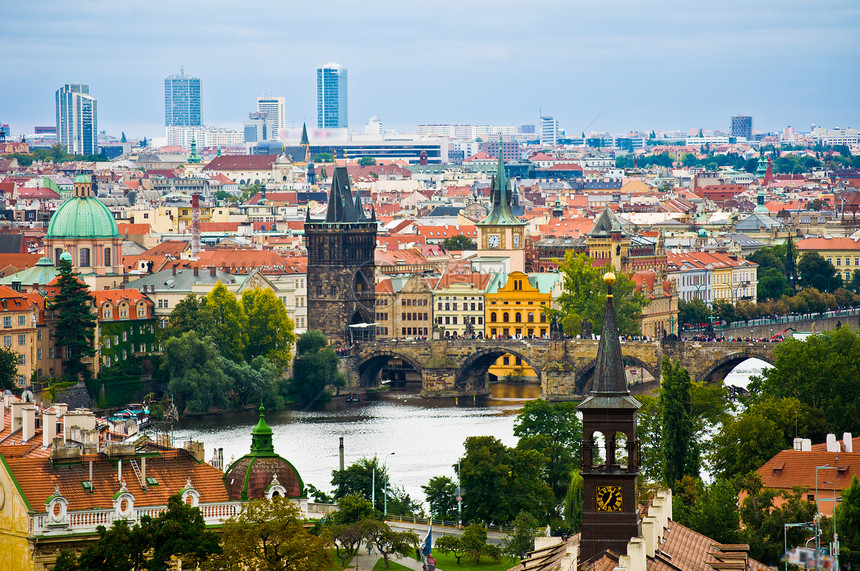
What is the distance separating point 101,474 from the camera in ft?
141

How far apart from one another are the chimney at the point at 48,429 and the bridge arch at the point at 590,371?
64677 millimetres

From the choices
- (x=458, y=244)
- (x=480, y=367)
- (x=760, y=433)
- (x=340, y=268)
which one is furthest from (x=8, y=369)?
(x=458, y=244)

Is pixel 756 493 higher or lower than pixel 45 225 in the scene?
lower

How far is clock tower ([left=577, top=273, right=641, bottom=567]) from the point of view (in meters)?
35.8

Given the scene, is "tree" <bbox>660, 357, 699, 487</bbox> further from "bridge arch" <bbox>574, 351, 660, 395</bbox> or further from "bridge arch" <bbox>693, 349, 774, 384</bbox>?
"bridge arch" <bbox>574, 351, 660, 395</bbox>

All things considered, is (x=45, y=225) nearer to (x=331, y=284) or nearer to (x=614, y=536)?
(x=331, y=284)

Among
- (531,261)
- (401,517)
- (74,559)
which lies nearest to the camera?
(74,559)

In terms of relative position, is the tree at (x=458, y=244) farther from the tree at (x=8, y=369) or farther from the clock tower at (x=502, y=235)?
the tree at (x=8, y=369)

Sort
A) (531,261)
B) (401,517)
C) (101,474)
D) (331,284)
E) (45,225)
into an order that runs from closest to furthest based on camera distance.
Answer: (101,474) < (401,517) < (331,284) < (531,261) < (45,225)

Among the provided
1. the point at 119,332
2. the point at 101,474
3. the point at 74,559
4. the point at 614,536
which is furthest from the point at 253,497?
the point at 119,332

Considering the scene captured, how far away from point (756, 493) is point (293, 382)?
6011cm

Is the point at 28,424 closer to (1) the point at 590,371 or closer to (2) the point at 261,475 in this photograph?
(2) the point at 261,475

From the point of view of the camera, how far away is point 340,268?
127 meters

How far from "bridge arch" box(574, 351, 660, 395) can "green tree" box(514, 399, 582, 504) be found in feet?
130
